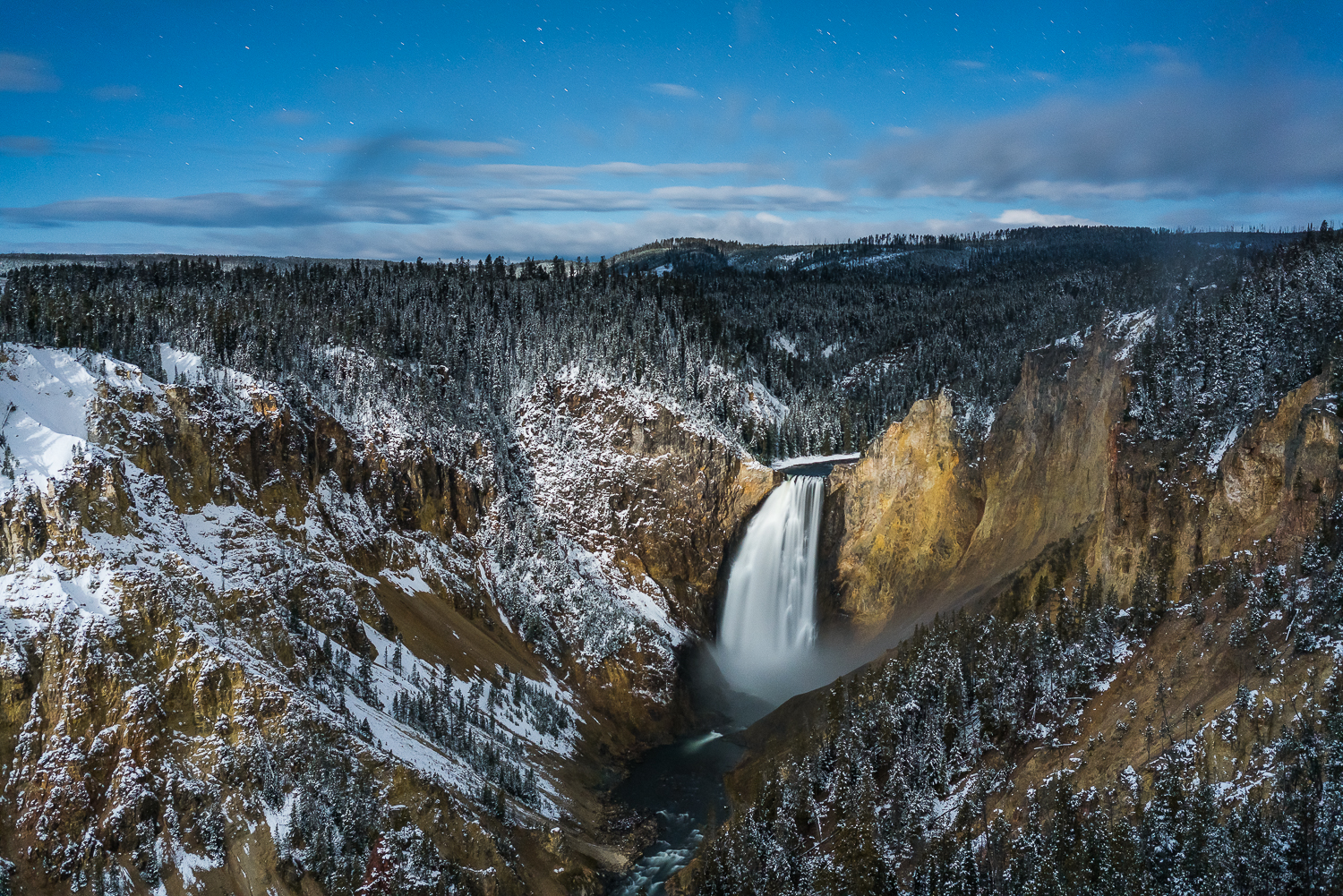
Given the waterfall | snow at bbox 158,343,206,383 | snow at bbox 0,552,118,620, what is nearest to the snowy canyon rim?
snow at bbox 0,552,118,620

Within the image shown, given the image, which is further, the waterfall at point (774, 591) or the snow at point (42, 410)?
the waterfall at point (774, 591)

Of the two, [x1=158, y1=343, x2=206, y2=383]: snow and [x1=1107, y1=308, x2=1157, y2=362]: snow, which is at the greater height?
[x1=1107, y1=308, x2=1157, y2=362]: snow

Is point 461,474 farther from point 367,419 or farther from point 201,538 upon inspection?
point 201,538

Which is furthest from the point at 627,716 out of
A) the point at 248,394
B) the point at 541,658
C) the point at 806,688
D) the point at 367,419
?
the point at 248,394

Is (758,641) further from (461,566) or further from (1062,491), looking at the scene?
(1062,491)

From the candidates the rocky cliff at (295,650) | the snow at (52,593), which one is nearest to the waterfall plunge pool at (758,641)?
the rocky cliff at (295,650)

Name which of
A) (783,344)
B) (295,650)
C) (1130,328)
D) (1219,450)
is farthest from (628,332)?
(1219,450)

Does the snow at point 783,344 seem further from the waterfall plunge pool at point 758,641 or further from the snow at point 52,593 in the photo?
the snow at point 52,593

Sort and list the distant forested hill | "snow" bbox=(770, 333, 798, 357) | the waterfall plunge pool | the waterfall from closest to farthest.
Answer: the waterfall plunge pool, the distant forested hill, the waterfall, "snow" bbox=(770, 333, 798, 357)

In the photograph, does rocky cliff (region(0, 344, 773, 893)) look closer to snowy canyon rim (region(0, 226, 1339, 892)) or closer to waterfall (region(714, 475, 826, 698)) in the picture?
snowy canyon rim (region(0, 226, 1339, 892))
